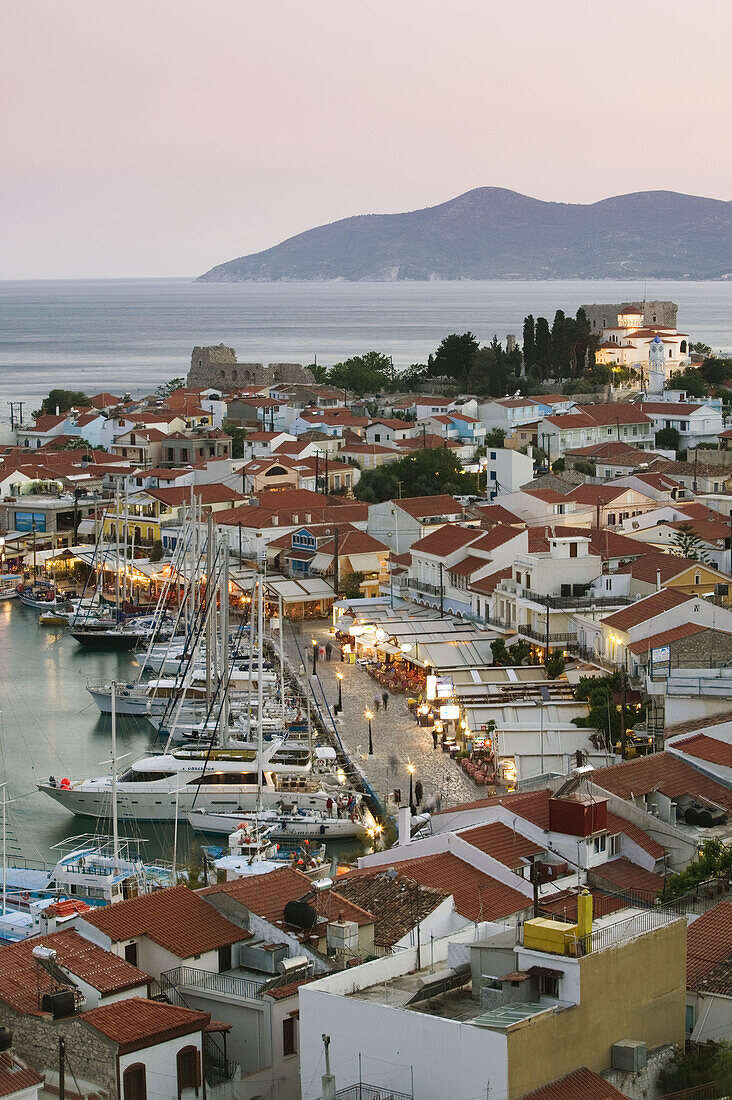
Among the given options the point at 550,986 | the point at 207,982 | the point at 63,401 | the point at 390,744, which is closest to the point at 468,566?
the point at 390,744

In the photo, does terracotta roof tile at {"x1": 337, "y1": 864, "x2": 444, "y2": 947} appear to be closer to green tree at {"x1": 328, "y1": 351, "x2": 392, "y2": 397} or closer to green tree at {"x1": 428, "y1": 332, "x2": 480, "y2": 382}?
green tree at {"x1": 428, "y1": 332, "x2": 480, "y2": 382}

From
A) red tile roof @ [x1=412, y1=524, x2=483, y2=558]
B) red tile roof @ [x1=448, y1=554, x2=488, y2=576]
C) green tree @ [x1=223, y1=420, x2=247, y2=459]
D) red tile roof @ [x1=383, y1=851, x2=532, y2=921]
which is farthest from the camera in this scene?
green tree @ [x1=223, y1=420, x2=247, y2=459]

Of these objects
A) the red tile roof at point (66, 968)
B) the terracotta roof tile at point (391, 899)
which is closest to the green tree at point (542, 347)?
the terracotta roof tile at point (391, 899)

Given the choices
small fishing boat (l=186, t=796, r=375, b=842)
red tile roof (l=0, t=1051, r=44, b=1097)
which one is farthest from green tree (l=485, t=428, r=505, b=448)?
red tile roof (l=0, t=1051, r=44, b=1097)

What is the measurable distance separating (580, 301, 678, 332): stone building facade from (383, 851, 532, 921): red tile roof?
48559mm

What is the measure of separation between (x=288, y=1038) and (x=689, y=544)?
20.9m

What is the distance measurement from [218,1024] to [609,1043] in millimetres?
2150

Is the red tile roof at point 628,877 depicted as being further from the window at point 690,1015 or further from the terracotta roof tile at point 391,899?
the window at point 690,1015

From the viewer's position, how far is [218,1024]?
8.94 meters

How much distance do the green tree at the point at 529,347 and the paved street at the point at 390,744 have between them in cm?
2944

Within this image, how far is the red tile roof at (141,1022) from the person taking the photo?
26.6 ft

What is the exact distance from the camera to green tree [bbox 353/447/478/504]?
38875 mm

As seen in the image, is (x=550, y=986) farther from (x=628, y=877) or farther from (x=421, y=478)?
(x=421, y=478)

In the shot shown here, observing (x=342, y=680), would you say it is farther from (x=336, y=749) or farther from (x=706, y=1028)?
(x=706, y=1028)
